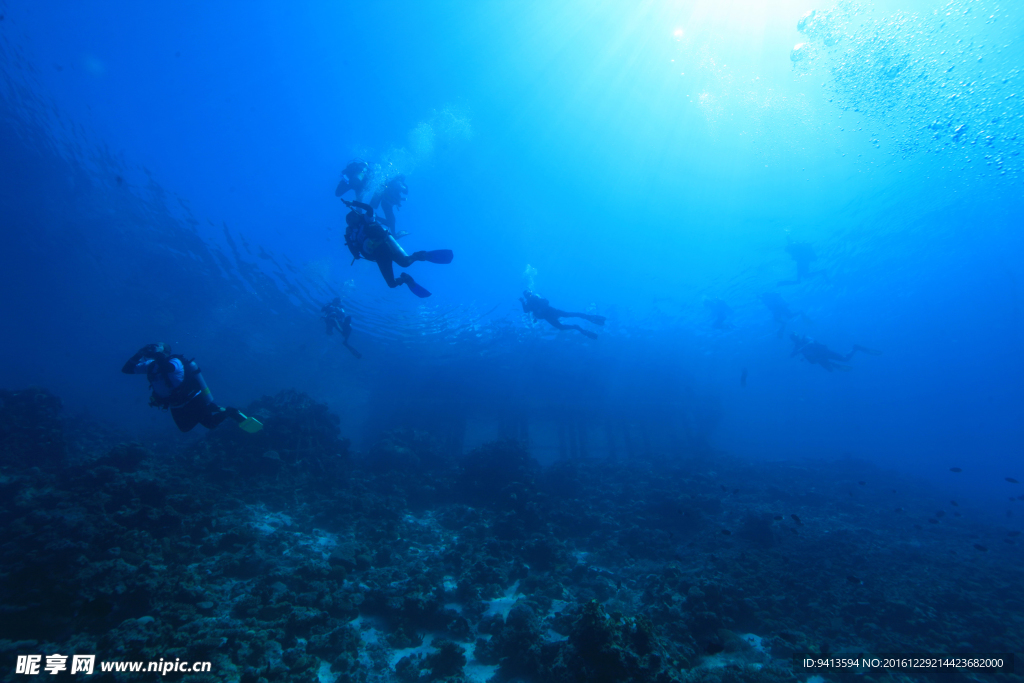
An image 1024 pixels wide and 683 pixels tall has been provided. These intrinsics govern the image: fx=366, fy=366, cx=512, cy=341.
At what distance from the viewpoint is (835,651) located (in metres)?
6.80

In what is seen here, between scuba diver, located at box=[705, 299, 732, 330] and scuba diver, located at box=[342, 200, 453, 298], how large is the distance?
122 ft

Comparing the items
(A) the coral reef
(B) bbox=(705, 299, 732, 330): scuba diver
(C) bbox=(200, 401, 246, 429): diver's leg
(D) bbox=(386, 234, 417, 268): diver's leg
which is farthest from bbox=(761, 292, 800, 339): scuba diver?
(C) bbox=(200, 401, 246, 429): diver's leg

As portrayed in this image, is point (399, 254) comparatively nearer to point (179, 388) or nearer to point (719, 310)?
point (179, 388)

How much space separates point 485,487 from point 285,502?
681 centimetres

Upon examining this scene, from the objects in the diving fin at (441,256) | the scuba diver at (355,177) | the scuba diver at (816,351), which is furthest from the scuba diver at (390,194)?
the scuba diver at (816,351)

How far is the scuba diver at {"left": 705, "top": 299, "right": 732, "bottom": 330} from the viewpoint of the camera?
124 ft

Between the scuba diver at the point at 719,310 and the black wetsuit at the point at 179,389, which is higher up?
the scuba diver at the point at 719,310

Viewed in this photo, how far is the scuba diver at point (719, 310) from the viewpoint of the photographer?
124 ft

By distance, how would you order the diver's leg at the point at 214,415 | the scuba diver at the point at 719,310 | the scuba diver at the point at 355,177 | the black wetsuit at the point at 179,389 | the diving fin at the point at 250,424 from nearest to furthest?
the black wetsuit at the point at 179,389 → the diving fin at the point at 250,424 → the diver's leg at the point at 214,415 → the scuba diver at the point at 355,177 → the scuba diver at the point at 719,310

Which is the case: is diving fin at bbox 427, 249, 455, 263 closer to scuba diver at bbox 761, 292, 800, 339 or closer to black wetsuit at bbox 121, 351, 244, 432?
black wetsuit at bbox 121, 351, 244, 432

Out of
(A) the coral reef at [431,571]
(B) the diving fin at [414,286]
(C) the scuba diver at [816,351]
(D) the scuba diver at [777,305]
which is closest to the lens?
(A) the coral reef at [431,571]

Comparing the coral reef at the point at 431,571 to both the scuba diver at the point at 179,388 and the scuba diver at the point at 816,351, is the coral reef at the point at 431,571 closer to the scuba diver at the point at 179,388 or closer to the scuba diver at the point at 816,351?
the scuba diver at the point at 179,388

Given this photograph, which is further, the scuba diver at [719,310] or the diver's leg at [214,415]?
the scuba diver at [719,310]

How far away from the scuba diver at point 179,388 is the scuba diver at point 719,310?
4030 cm
